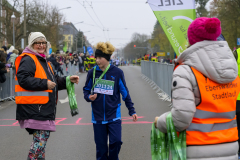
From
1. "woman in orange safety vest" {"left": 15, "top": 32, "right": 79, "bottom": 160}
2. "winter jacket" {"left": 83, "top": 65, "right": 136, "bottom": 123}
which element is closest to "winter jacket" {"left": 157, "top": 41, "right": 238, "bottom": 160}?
"woman in orange safety vest" {"left": 15, "top": 32, "right": 79, "bottom": 160}

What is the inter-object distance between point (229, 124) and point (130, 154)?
10.7 ft

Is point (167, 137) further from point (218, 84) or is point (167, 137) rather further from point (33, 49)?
point (33, 49)

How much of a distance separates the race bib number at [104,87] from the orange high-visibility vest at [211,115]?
1834mm

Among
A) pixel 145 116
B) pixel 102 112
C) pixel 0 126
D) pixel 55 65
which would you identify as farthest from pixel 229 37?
pixel 102 112

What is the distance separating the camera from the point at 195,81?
248 cm

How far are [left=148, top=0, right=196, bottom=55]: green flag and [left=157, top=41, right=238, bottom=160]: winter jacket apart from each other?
403 centimetres

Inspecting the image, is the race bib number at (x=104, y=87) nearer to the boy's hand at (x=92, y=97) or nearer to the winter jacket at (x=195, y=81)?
the boy's hand at (x=92, y=97)

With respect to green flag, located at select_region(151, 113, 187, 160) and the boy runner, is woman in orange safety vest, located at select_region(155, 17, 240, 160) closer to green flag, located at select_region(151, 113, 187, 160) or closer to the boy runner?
green flag, located at select_region(151, 113, 187, 160)

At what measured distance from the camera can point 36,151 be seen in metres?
3.71

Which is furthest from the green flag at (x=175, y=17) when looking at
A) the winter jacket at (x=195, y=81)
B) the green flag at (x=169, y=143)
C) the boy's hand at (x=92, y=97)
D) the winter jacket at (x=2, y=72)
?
the winter jacket at (x=2, y=72)

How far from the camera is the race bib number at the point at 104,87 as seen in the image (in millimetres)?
4262

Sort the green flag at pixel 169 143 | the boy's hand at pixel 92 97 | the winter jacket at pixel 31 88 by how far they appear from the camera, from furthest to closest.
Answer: the boy's hand at pixel 92 97 → the winter jacket at pixel 31 88 → the green flag at pixel 169 143

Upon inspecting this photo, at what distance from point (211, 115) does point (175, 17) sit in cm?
440

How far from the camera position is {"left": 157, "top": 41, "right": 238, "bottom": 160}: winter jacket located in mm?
2453
